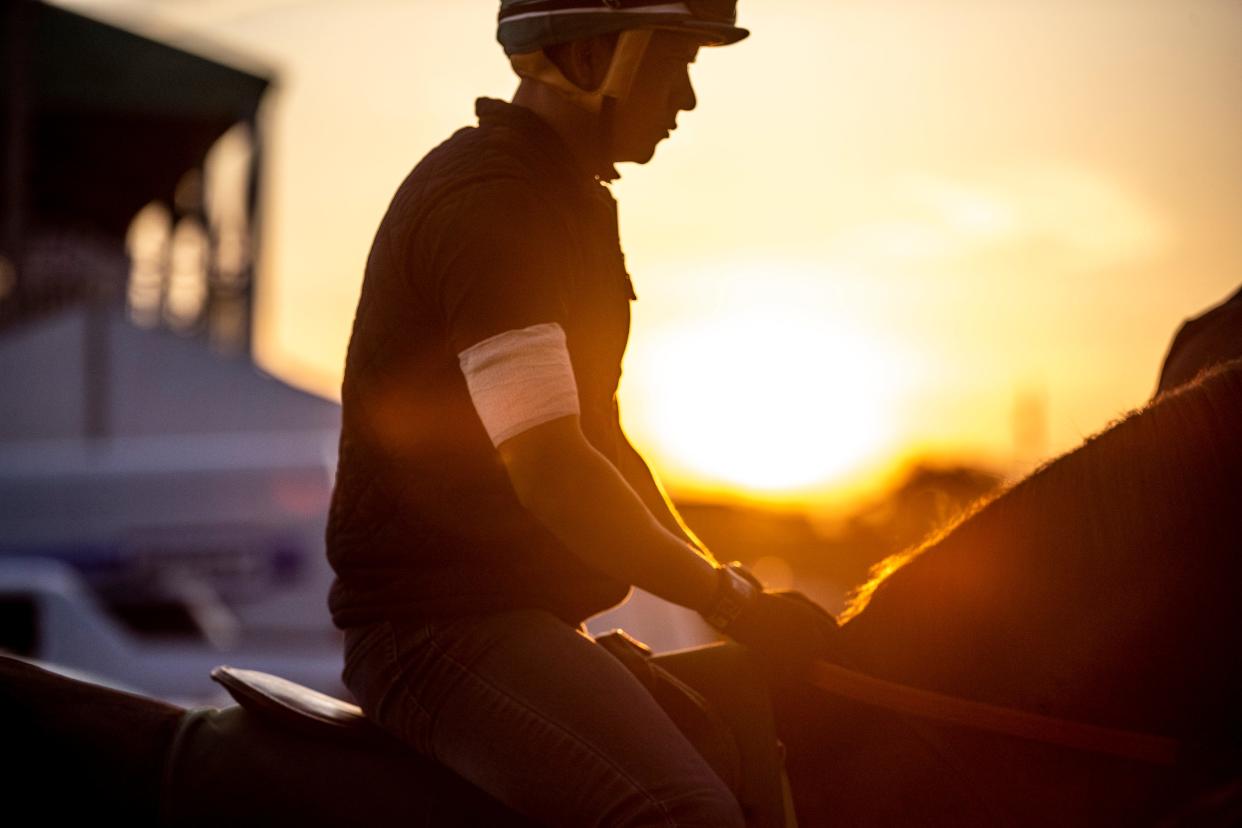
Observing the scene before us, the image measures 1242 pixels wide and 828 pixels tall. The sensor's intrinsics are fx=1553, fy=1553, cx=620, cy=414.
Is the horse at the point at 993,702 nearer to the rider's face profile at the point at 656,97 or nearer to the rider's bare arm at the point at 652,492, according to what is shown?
the rider's bare arm at the point at 652,492

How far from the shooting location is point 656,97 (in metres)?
2.81

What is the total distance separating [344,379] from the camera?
2805 millimetres

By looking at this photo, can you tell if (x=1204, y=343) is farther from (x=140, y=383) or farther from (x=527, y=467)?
(x=140, y=383)

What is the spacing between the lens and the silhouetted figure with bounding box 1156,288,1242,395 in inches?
118

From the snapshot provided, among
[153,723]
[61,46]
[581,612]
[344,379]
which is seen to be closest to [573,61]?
[344,379]

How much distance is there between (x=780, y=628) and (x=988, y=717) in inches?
15.1

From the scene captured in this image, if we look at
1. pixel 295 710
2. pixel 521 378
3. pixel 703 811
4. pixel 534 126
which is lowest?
pixel 703 811

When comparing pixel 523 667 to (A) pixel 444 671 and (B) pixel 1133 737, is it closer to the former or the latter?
(A) pixel 444 671

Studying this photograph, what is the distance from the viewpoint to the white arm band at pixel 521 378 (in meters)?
2.48

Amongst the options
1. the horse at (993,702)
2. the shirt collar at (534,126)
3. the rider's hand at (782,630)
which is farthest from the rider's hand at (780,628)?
the shirt collar at (534,126)

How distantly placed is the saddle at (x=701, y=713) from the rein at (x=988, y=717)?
0.46 feet

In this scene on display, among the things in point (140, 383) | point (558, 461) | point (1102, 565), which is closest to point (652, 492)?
point (558, 461)

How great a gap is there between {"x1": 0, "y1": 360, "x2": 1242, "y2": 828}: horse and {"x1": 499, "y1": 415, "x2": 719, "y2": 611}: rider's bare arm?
14.2 inches

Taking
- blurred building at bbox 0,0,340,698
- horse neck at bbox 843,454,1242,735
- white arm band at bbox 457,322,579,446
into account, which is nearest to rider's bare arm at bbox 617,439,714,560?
horse neck at bbox 843,454,1242,735
